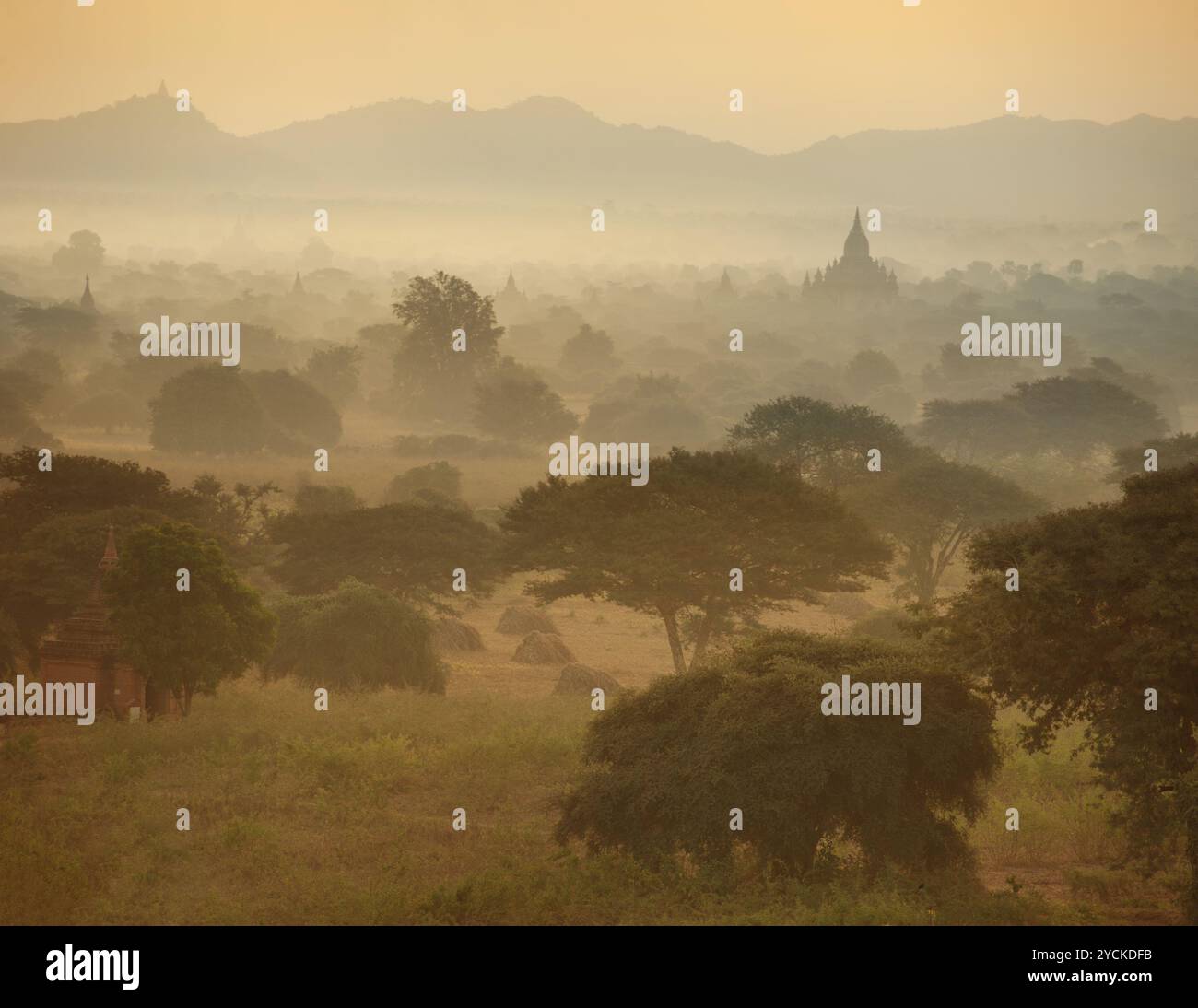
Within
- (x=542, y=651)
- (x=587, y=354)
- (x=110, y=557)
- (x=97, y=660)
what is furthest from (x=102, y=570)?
(x=587, y=354)

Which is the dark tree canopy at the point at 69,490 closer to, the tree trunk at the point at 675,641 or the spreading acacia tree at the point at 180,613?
the spreading acacia tree at the point at 180,613

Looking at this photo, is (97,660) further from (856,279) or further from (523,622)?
(856,279)

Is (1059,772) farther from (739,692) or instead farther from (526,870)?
(526,870)

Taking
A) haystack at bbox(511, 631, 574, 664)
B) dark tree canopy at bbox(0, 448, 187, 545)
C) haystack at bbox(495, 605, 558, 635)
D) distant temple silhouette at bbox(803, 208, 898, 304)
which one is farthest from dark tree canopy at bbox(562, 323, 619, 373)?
dark tree canopy at bbox(0, 448, 187, 545)

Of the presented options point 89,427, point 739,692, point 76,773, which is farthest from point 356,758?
point 89,427

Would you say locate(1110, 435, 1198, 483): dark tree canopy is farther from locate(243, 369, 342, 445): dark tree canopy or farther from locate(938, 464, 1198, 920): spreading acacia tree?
locate(243, 369, 342, 445): dark tree canopy

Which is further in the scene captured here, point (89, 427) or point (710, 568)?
point (89, 427)
